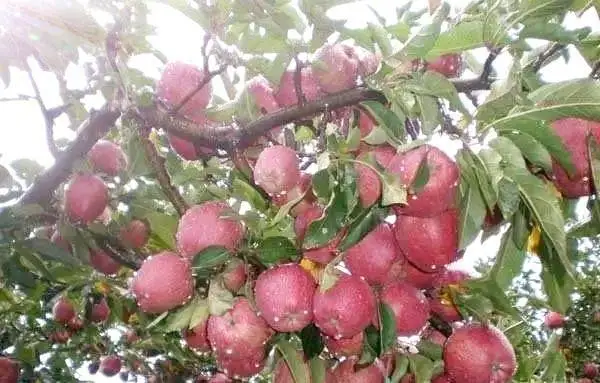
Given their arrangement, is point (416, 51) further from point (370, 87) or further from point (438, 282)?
point (438, 282)

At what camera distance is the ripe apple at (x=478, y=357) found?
4.51 feet

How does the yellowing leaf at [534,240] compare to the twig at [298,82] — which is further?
the yellowing leaf at [534,240]

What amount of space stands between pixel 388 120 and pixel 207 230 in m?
0.43

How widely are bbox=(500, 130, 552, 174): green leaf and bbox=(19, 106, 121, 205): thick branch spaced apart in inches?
39.7

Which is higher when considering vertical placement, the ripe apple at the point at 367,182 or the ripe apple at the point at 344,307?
the ripe apple at the point at 367,182

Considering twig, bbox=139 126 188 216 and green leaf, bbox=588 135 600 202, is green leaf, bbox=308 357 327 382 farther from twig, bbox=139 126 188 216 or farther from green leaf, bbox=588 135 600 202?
green leaf, bbox=588 135 600 202

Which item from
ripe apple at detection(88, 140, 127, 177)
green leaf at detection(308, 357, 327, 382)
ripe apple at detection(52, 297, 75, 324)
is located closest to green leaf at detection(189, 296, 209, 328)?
green leaf at detection(308, 357, 327, 382)

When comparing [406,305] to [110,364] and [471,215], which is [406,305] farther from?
[110,364]

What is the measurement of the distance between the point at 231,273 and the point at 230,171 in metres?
0.36

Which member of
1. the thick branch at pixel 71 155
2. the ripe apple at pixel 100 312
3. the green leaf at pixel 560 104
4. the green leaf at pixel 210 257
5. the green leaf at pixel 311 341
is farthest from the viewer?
the ripe apple at pixel 100 312

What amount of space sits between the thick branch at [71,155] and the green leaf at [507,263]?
Answer: 3.22ft

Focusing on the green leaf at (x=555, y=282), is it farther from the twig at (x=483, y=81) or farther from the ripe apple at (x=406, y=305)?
the twig at (x=483, y=81)

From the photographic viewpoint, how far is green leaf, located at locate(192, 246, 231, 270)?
1296mm

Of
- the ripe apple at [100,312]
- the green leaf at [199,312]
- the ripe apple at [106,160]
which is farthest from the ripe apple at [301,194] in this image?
the ripe apple at [100,312]
